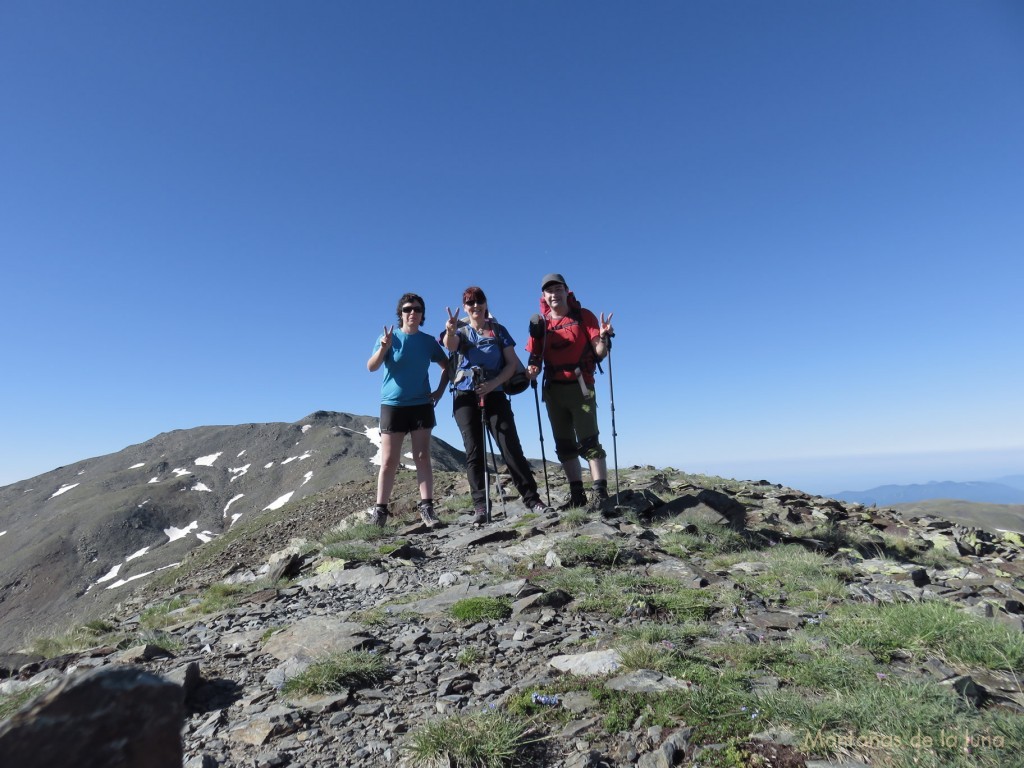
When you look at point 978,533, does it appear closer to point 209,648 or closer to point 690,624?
point 690,624

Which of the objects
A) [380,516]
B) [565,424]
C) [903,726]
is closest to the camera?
[903,726]

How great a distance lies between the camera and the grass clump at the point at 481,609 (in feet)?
17.1

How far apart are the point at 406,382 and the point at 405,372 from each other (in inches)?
6.9

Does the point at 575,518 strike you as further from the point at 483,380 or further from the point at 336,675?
the point at 336,675

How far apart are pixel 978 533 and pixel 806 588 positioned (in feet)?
32.7

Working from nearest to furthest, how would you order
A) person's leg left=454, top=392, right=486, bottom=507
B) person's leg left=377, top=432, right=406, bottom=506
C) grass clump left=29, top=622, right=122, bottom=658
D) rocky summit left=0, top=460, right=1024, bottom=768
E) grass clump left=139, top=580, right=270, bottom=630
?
1. rocky summit left=0, top=460, right=1024, bottom=768
2. grass clump left=29, top=622, right=122, bottom=658
3. grass clump left=139, top=580, right=270, bottom=630
4. person's leg left=377, top=432, right=406, bottom=506
5. person's leg left=454, top=392, right=486, bottom=507

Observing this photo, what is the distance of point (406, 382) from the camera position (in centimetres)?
943

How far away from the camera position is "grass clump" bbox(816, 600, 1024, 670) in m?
3.86

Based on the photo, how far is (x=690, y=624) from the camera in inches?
185

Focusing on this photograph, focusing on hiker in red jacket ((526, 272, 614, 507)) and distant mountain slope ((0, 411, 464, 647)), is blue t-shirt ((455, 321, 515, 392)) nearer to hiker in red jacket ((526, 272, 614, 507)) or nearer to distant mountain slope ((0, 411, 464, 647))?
hiker in red jacket ((526, 272, 614, 507))

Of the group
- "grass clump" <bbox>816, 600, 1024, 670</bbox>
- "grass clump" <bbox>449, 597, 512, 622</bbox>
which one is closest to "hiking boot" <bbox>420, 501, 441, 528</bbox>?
"grass clump" <bbox>449, 597, 512, 622</bbox>

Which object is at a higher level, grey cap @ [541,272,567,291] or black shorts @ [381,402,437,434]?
grey cap @ [541,272,567,291]

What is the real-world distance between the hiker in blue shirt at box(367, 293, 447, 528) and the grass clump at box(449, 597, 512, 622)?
14.3ft

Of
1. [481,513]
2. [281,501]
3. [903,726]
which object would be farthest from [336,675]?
[281,501]
